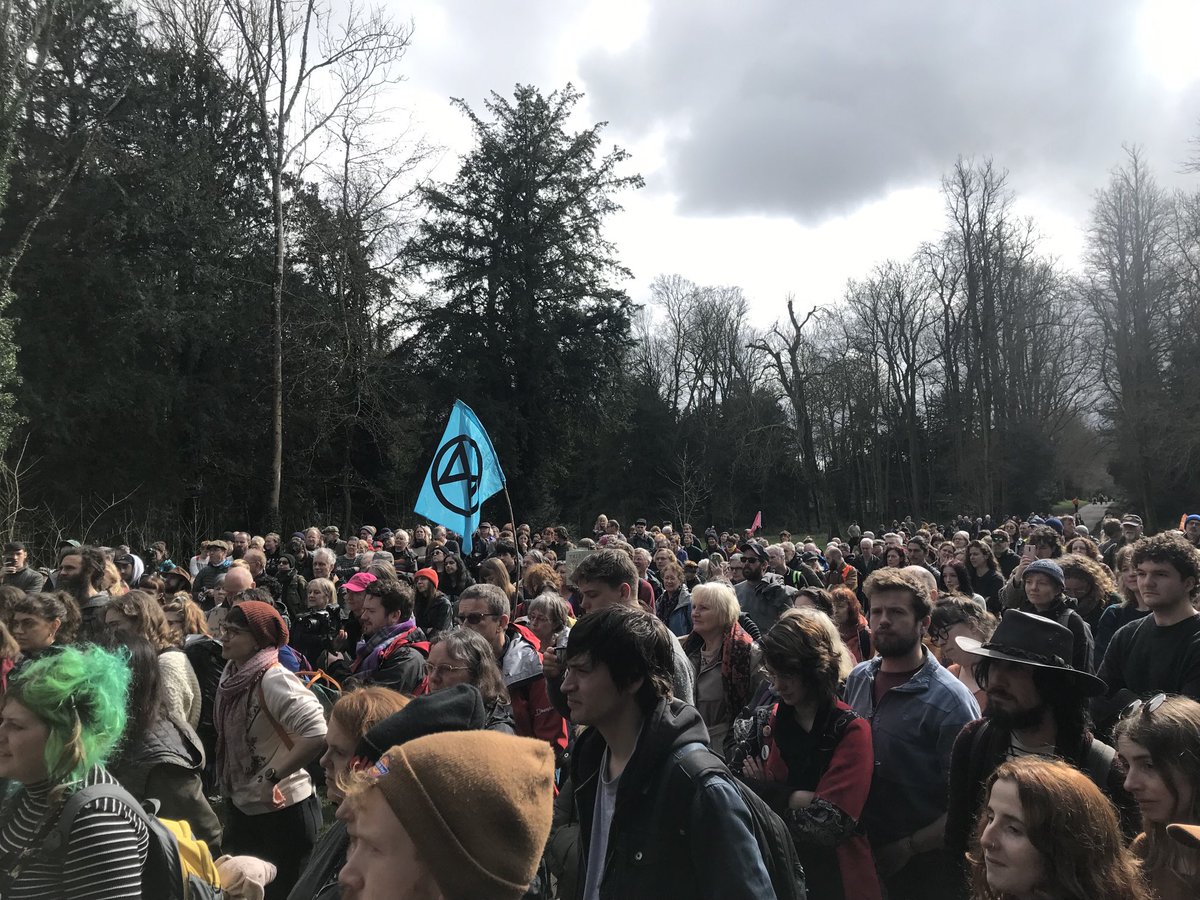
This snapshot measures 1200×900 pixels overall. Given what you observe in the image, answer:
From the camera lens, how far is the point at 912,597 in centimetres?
394

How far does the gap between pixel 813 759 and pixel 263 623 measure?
2588mm

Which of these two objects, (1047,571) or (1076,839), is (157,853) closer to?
(1076,839)

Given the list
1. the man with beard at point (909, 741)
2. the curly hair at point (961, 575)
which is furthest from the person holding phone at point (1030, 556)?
the man with beard at point (909, 741)

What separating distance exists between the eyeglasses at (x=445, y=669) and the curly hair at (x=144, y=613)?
5.41 feet

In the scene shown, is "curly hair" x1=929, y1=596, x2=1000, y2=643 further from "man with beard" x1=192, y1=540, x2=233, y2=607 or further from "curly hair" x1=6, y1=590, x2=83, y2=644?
"man with beard" x1=192, y1=540, x2=233, y2=607

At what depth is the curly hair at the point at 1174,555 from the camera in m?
4.30

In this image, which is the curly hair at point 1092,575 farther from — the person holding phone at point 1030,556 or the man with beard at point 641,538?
the man with beard at point 641,538

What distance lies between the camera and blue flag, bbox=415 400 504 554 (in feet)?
28.9

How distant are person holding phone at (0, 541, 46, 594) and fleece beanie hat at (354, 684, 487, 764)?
6128 millimetres

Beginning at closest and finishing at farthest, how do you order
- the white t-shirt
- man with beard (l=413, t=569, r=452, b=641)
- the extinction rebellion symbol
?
1. the white t-shirt
2. man with beard (l=413, t=569, r=452, b=641)
3. the extinction rebellion symbol

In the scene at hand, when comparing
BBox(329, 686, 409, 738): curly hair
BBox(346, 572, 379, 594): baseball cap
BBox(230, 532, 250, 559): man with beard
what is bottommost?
BBox(329, 686, 409, 738): curly hair

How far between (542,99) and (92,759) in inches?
1380

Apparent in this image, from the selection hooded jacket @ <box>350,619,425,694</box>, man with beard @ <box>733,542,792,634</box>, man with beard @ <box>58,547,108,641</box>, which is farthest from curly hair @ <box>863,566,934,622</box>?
man with beard @ <box>58,547,108,641</box>

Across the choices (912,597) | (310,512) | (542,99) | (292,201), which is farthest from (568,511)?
(912,597)
